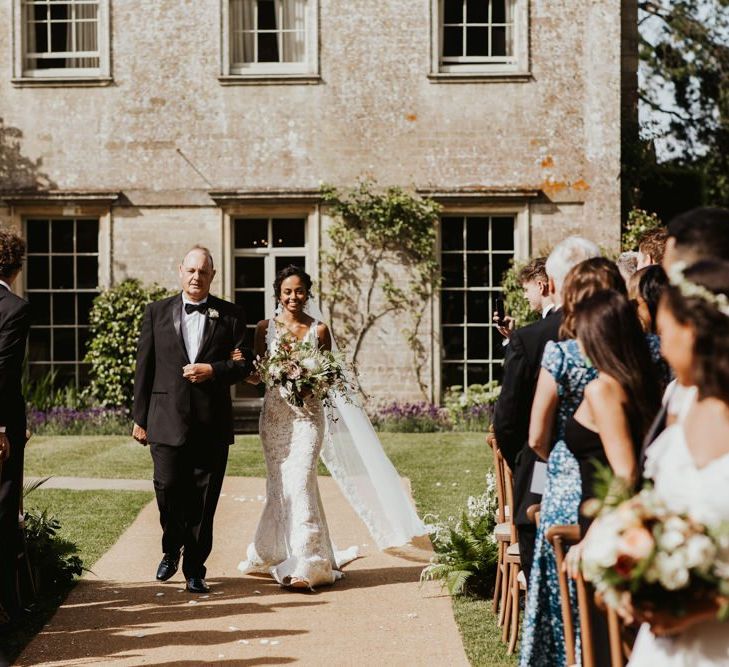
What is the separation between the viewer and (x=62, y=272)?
55.7 feet

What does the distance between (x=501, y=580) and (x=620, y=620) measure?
10.0ft

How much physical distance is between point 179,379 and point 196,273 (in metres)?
0.67

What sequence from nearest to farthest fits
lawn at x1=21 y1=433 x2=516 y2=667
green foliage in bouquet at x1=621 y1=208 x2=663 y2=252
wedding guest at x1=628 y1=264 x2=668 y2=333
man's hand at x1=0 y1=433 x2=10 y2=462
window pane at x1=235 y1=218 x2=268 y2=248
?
1. wedding guest at x1=628 y1=264 x2=668 y2=333
2. man's hand at x1=0 y1=433 x2=10 y2=462
3. lawn at x1=21 y1=433 x2=516 y2=667
4. green foliage in bouquet at x1=621 y1=208 x2=663 y2=252
5. window pane at x1=235 y1=218 x2=268 y2=248

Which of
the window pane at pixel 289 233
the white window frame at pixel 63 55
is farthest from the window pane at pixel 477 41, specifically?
the white window frame at pixel 63 55

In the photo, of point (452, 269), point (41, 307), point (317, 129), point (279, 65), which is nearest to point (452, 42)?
point (317, 129)

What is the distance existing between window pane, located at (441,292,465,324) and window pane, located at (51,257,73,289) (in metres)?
5.18

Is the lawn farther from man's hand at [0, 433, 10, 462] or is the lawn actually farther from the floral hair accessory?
→ the floral hair accessory

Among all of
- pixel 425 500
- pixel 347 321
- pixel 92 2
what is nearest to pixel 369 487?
pixel 425 500

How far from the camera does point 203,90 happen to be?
650 inches

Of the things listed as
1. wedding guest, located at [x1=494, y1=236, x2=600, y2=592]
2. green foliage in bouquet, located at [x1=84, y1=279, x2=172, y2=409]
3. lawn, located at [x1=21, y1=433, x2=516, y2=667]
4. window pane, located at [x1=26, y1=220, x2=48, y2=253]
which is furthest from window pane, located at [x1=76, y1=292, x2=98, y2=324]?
wedding guest, located at [x1=494, y1=236, x2=600, y2=592]

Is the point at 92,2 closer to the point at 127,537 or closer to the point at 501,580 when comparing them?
the point at 127,537

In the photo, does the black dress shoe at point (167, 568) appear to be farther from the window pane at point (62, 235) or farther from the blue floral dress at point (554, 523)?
the window pane at point (62, 235)

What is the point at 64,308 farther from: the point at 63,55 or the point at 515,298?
the point at 515,298

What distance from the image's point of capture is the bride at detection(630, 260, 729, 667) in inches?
121
